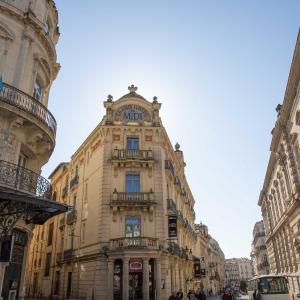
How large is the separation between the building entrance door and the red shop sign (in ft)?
2.95

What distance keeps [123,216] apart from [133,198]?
164 centimetres

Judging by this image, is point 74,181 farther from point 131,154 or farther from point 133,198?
point 133,198

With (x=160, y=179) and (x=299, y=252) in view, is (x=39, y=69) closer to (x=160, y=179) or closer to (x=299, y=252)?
(x=160, y=179)

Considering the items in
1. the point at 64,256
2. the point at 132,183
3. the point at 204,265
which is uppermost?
the point at 132,183

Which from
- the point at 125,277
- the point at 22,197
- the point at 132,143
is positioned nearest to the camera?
the point at 22,197

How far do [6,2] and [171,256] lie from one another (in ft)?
72.4

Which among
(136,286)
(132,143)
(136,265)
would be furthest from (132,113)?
(136,286)

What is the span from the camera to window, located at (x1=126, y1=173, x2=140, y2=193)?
2823 cm

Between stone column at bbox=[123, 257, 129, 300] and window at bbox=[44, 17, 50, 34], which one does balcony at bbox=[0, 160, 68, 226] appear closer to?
window at bbox=[44, 17, 50, 34]

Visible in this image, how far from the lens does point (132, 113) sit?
31.2m

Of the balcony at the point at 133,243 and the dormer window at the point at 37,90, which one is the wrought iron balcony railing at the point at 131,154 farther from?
the dormer window at the point at 37,90

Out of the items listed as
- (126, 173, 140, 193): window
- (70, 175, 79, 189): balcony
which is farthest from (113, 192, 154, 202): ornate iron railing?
(70, 175, 79, 189): balcony

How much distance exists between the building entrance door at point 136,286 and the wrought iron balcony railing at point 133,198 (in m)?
5.50

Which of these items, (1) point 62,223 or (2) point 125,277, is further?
(1) point 62,223
